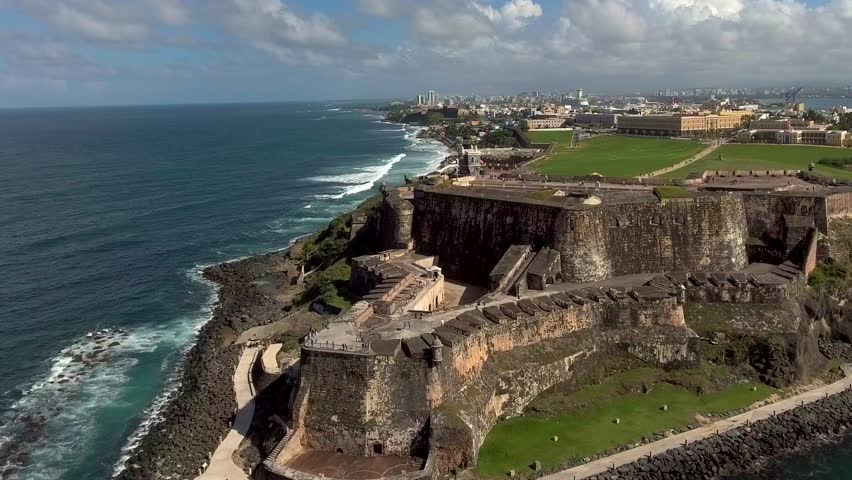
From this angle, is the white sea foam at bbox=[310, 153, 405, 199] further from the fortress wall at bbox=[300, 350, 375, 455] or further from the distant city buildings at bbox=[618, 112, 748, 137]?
the fortress wall at bbox=[300, 350, 375, 455]

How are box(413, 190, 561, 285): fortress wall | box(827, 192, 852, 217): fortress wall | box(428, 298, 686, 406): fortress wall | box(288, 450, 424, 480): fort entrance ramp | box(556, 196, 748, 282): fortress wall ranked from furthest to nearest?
box(827, 192, 852, 217): fortress wall < box(413, 190, 561, 285): fortress wall < box(556, 196, 748, 282): fortress wall < box(428, 298, 686, 406): fortress wall < box(288, 450, 424, 480): fort entrance ramp

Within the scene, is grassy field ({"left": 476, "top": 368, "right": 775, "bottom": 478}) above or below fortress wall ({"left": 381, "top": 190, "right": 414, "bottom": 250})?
below

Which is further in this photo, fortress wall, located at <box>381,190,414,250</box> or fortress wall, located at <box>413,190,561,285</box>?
fortress wall, located at <box>381,190,414,250</box>

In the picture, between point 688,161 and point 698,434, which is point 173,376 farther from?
point 688,161

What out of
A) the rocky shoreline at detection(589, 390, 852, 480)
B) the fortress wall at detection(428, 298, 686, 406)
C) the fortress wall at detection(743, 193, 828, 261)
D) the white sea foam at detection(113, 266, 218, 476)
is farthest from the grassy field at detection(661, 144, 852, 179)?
the white sea foam at detection(113, 266, 218, 476)

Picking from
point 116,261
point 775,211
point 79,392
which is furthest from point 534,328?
point 116,261

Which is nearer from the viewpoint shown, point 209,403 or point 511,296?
point 511,296

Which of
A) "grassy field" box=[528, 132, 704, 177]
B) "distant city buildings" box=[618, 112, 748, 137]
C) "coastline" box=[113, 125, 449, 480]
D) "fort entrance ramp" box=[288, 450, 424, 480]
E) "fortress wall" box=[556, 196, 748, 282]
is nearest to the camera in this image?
"fort entrance ramp" box=[288, 450, 424, 480]
